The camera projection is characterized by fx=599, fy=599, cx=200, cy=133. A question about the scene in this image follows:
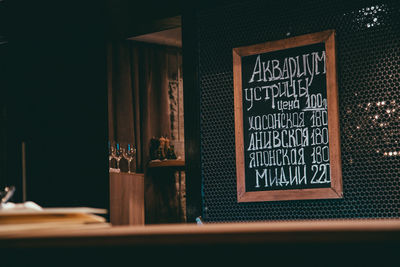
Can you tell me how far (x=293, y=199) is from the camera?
425 centimetres

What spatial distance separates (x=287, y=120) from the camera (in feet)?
14.3

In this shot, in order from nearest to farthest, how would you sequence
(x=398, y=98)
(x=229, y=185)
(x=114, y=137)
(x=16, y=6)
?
(x=398, y=98)
(x=229, y=185)
(x=16, y=6)
(x=114, y=137)

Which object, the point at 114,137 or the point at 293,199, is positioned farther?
the point at 114,137

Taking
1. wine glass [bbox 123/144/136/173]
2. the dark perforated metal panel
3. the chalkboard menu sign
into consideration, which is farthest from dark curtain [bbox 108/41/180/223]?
the chalkboard menu sign

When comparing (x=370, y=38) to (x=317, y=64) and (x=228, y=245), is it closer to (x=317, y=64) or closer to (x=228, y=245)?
(x=317, y=64)

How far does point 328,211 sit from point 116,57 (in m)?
4.05

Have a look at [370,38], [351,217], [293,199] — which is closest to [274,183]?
[293,199]

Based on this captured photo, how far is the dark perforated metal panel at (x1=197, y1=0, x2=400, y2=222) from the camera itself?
3.93 m

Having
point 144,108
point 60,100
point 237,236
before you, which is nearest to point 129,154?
point 144,108

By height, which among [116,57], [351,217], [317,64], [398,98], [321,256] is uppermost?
[116,57]

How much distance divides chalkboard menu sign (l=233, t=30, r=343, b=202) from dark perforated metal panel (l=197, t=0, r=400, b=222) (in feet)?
0.24

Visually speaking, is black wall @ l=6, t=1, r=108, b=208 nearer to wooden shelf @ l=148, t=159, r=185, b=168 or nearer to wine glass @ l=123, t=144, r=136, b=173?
wine glass @ l=123, t=144, r=136, b=173

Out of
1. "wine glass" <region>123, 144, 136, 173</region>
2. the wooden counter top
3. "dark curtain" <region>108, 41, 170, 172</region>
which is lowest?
the wooden counter top

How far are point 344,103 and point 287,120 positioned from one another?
1.48 ft
